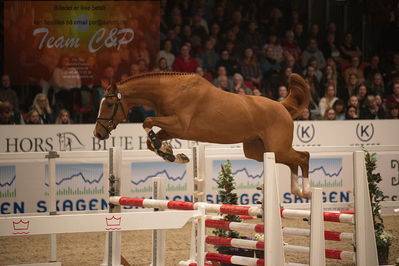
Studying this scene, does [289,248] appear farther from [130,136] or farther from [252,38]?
[252,38]

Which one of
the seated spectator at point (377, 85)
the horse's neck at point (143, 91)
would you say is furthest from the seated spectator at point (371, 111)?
the horse's neck at point (143, 91)

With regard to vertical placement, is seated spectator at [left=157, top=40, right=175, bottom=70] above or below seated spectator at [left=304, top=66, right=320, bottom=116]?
above

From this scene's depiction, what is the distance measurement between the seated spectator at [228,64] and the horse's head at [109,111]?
723cm

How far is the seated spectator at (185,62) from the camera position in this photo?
38.7 feet

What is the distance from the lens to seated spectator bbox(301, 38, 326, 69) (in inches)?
505

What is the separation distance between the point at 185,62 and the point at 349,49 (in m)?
3.50

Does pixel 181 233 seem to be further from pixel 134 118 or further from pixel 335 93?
pixel 335 93

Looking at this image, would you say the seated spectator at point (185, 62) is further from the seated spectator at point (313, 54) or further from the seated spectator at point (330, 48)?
the seated spectator at point (330, 48)

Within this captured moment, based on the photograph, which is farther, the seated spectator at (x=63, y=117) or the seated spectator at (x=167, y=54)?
the seated spectator at (x=167, y=54)

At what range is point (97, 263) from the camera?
735 centimetres

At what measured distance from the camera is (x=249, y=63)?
12.4 m

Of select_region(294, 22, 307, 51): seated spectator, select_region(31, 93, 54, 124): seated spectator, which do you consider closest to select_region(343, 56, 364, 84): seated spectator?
select_region(294, 22, 307, 51): seated spectator

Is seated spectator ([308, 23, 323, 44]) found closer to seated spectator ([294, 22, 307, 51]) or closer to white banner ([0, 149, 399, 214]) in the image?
seated spectator ([294, 22, 307, 51])

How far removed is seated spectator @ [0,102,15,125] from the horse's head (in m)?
5.30
